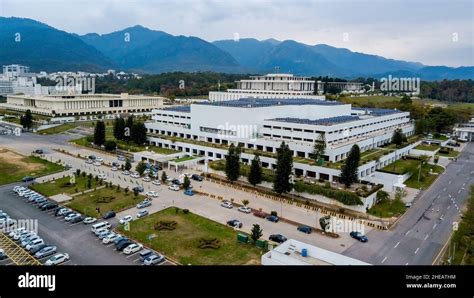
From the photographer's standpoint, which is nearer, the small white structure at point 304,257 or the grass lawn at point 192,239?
the small white structure at point 304,257

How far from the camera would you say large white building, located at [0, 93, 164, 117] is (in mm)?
78988

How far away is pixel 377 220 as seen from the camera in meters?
29.2

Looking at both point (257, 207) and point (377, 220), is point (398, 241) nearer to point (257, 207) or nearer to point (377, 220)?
point (377, 220)

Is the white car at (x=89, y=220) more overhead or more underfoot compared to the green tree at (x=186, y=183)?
more underfoot

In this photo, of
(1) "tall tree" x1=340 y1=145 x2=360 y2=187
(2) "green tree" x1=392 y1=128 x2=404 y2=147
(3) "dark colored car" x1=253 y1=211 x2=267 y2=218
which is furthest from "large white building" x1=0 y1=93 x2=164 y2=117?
(1) "tall tree" x1=340 y1=145 x2=360 y2=187

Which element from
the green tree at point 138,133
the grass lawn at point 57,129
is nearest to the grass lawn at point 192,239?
the green tree at point 138,133

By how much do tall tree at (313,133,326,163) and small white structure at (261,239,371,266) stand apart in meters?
20.8

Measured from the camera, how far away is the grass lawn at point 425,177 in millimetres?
39125

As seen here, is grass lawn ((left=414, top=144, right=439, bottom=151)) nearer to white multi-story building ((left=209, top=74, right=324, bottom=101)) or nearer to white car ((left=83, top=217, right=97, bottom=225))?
white multi-story building ((left=209, top=74, right=324, bottom=101))

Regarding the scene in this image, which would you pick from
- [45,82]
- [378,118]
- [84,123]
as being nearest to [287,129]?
[378,118]

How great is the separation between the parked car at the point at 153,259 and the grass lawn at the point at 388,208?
18210 millimetres

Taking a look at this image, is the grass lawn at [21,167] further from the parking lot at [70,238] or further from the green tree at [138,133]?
the green tree at [138,133]

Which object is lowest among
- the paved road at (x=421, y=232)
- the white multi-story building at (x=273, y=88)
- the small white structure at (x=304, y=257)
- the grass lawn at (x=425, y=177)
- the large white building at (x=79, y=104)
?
the paved road at (x=421, y=232)

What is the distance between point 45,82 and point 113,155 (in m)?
126
